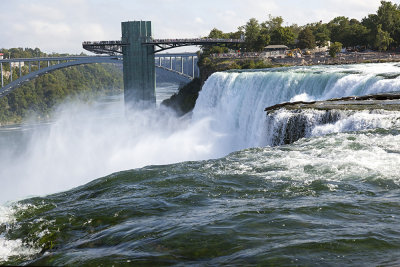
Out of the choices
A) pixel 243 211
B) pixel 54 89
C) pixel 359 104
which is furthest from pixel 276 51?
pixel 54 89

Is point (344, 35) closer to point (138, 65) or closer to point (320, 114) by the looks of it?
point (138, 65)

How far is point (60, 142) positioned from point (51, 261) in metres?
43.6

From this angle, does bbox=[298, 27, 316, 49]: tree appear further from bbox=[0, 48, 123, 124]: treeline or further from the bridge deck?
bbox=[0, 48, 123, 124]: treeline

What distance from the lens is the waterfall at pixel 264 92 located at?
20.1m

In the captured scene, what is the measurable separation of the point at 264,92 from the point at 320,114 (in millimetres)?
10665

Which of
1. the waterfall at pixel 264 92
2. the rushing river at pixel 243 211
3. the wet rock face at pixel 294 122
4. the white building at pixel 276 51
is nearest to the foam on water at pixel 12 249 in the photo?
the rushing river at pixel 243 211

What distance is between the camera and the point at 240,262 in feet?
20.2

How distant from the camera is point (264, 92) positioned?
2592 cm

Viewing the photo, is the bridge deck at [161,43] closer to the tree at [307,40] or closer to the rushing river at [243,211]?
the tree at [307,40]

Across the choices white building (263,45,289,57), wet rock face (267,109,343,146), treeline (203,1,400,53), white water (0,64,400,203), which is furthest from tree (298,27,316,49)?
wet rock face (267,109,343,146)

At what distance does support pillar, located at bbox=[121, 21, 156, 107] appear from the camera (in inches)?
2079

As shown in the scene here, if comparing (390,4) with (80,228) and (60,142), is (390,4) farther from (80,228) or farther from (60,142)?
(80,228)

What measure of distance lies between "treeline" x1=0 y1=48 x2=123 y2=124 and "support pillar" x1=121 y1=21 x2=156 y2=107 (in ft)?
171

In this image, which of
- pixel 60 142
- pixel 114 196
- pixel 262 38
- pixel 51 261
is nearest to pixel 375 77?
pixel 114 196
